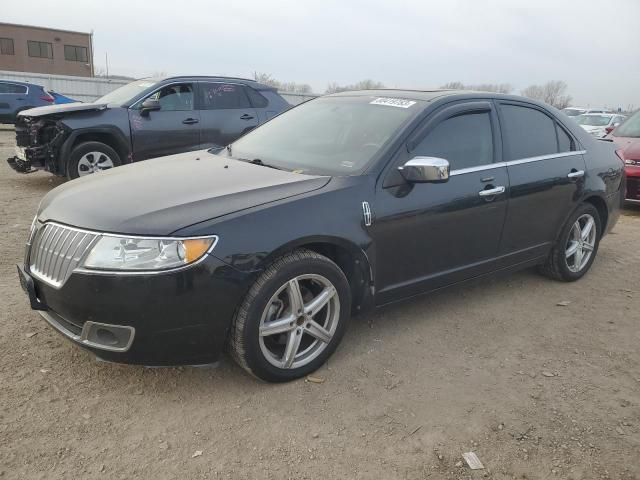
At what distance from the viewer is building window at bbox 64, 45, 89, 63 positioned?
53.5 meters

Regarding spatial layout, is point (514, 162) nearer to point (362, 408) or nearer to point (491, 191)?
point (491, 191)

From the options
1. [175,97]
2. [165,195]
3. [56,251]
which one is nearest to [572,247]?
[165,195]

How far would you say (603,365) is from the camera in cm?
338

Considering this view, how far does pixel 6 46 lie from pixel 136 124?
179 feet

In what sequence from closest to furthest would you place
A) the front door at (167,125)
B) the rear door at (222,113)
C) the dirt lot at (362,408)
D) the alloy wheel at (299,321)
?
the dirt lot at (362,408), the alloy wheel at (299,321), the front door at (167,125), the rear door at (222,113)

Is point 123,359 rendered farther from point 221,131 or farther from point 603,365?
point 221,131

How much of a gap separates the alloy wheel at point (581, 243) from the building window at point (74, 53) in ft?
193

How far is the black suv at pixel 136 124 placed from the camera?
725cm

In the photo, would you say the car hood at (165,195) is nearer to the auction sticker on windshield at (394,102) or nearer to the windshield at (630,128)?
the auction sticker on windshield at (394,102)

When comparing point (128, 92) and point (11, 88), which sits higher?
point (128, 92)

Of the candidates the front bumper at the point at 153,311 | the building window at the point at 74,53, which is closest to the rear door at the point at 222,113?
→ the front bumper at the point at 153,311

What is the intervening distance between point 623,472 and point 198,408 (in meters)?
2.04

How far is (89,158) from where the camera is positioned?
7.41m

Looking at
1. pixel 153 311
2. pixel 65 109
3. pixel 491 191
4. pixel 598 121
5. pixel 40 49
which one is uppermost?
pixel 40 49
